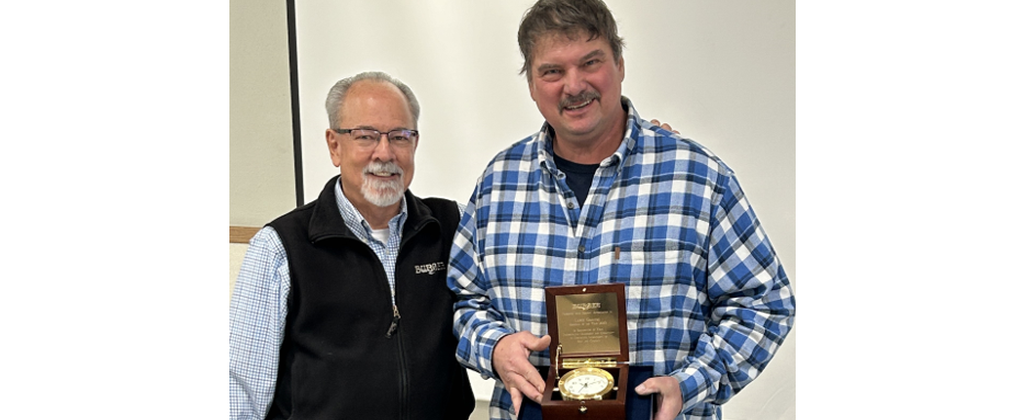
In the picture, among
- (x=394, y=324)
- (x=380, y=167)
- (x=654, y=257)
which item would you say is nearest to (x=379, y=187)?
(x=380, y=167)

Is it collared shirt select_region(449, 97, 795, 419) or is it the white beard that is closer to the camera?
collared shirt select_region(449, 97, 795, 419)

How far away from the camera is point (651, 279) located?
75.9 inches

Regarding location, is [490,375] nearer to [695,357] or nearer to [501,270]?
[501,270]

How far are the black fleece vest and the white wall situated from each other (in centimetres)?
56

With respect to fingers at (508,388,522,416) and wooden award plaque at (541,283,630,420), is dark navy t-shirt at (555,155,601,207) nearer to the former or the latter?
wooden award plaque at (541,283,630,420)

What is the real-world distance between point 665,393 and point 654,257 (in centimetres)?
31

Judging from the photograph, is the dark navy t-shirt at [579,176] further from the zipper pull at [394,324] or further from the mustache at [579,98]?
the zipper pull at [394,324]

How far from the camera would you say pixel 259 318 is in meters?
2.11

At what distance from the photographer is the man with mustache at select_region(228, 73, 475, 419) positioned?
212cm

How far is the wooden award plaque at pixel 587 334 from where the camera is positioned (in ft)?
5.90

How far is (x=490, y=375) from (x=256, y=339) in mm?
615

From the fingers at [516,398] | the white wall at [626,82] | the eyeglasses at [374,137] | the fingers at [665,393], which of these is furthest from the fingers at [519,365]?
the white wall at [626,82]

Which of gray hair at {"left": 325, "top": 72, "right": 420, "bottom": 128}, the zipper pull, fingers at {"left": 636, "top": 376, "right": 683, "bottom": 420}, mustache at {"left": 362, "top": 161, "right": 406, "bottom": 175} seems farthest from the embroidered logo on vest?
fingers at {"left": 636, "top": 376, "right": 683, "bottom": 420}
